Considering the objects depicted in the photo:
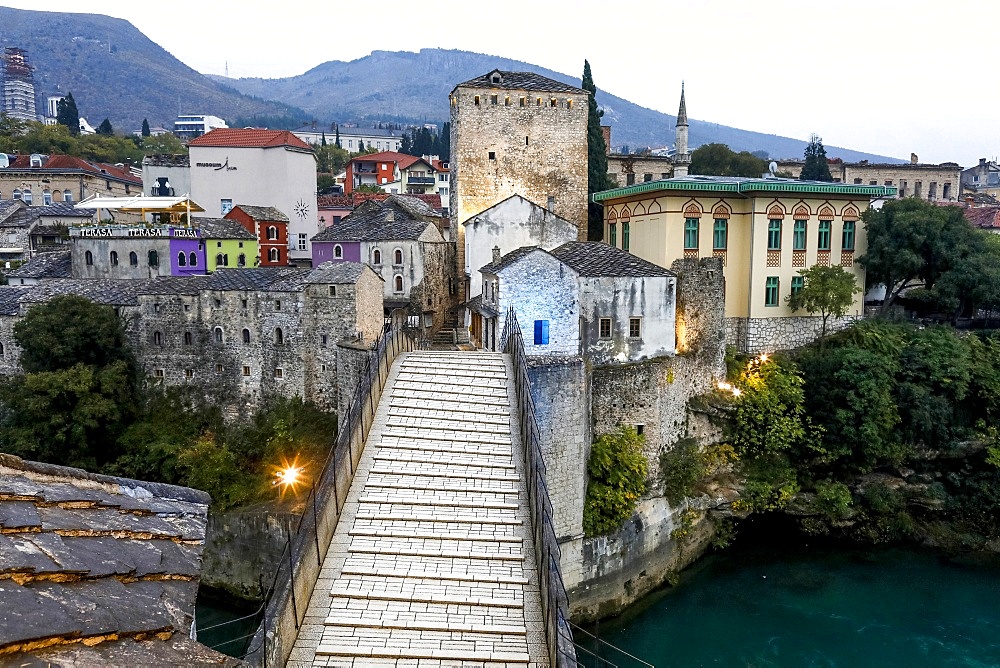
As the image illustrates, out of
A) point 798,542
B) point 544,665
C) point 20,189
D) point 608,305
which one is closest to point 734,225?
point 608,305

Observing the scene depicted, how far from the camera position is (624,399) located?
71.6ft

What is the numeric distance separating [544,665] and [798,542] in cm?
1942

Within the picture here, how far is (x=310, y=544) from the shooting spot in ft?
30.7

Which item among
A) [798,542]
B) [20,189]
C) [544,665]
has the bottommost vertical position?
[798,542]

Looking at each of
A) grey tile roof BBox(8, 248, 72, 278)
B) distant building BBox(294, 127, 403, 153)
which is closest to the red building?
grey tile roof BBox(8, 248, 72, 278)

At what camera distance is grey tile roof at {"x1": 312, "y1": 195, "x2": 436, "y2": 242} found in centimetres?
2950

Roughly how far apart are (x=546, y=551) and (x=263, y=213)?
31588 mm

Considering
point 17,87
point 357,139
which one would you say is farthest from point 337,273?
point 17,87

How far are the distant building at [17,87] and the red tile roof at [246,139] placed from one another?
14075 centimetres

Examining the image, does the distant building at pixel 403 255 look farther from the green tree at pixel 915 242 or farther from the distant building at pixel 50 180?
the distant building at pixel 50 180

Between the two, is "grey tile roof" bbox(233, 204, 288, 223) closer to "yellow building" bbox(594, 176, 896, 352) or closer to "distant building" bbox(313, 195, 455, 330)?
"distant building" bbox(313, 195, 455, 330)

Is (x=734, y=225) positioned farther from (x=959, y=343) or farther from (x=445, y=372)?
(x=445, y=372)

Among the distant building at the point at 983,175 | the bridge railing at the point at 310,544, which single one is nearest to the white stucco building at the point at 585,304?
the bridge railing at the point at 310,544

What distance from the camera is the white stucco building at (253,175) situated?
130ft
